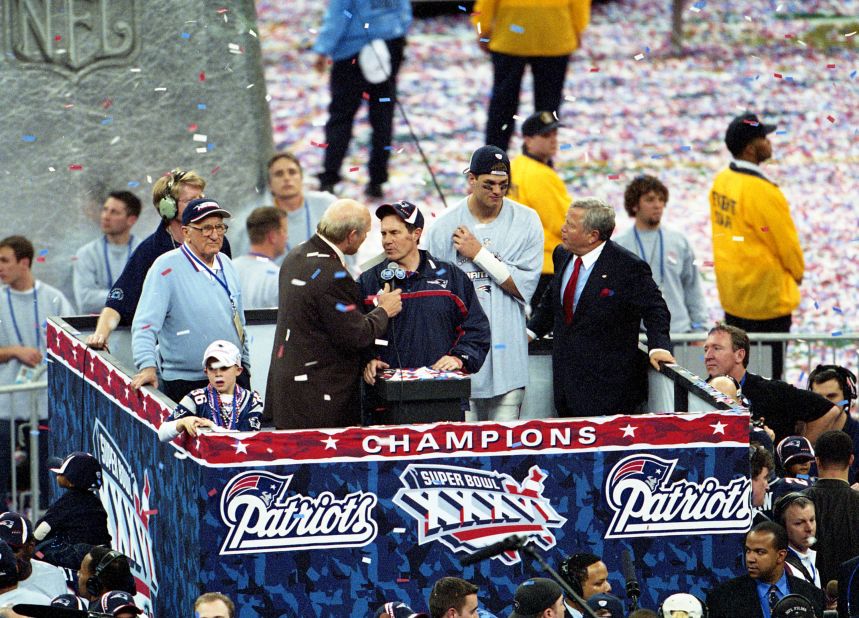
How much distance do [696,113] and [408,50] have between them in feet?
14.8

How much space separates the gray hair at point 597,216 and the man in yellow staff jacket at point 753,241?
10.0 ft

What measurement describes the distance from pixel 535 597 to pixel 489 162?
129 inches

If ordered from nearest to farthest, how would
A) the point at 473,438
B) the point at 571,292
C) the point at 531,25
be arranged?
1. the point at 473,438
2. the point at 571,292
3. the point at 531,25

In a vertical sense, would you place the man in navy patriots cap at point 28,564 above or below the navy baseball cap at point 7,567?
below

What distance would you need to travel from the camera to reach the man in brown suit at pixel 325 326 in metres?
10.9

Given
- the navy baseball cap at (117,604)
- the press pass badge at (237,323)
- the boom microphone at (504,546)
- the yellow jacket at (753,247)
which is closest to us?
the boom microphone at (504,546)

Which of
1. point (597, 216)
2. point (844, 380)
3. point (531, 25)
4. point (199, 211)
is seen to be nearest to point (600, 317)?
point (597, 216)

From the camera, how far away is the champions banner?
10219 mm

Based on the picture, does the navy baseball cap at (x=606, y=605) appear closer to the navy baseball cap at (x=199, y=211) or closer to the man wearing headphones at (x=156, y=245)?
the navy baseball cap at (x=199, y=211)

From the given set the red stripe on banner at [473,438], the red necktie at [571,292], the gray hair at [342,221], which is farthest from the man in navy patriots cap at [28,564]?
the red necktie at [571,292]

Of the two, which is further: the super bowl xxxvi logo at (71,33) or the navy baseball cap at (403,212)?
the super bowl xxxvi logo at (71,33)

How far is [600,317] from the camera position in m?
12.0

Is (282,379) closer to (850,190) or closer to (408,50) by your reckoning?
(850,190)

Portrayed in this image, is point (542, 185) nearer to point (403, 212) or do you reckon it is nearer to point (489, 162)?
point (489, 162)
